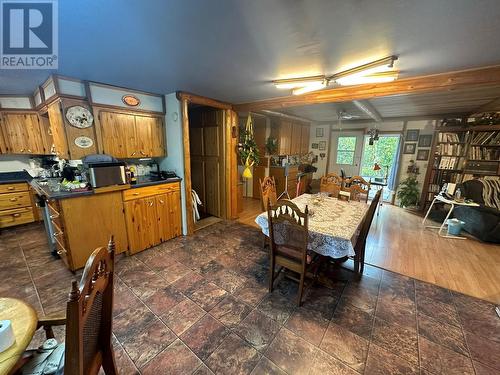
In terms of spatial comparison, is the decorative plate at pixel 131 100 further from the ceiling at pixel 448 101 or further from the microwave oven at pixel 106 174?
the ceiling at pixel 448 101

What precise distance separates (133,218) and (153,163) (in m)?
1.19

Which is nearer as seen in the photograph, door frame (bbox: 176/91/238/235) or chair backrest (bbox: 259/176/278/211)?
chair backrest (bbox: 259/176/278/211)

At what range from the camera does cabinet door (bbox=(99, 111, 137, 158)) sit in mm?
2676

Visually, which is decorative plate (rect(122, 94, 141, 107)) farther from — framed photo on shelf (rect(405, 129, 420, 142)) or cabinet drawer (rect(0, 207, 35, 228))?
framed photo on shelf (rect(405, 129, 420, 142))

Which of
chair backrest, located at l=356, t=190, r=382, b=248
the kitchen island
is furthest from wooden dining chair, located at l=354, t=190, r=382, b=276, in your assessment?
the kitchen island

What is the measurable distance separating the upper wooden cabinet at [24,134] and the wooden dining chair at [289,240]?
4.36 metres

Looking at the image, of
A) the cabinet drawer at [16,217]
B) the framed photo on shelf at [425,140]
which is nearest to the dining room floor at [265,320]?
the cabinet drawer at [16,217]

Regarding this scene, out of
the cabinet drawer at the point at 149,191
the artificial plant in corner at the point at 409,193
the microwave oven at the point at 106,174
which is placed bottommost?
the artificial plant in corner at the point at 409,193

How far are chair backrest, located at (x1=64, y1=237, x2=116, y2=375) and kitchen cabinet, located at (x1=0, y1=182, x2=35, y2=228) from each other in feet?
13.5

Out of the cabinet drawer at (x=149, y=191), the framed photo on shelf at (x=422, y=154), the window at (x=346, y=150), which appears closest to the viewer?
the cabinet drawer at (x=149, y=191)

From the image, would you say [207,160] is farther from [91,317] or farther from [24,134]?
[91,317]

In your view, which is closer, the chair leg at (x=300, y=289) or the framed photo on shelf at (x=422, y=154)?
the chair leg at (x=300, y=289)

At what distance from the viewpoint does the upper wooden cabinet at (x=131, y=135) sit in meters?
2.70

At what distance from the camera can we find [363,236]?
7.14ft
